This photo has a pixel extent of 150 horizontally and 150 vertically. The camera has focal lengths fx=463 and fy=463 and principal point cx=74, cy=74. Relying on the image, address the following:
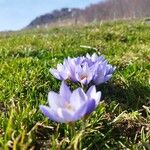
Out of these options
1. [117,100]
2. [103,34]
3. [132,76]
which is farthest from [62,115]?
[103,34]

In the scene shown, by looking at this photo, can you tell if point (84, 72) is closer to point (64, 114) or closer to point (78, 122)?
point (78, 122)

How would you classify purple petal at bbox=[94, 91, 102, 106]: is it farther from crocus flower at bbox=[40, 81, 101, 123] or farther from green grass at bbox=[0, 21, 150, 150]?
green grass at bbox=[0, 21, 150, 150]

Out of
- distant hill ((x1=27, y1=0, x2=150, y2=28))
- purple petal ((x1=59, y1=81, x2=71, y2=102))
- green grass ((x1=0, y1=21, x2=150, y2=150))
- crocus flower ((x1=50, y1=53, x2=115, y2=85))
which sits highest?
purple petal ((x1=59, y1=81, x2=71, y2=102))

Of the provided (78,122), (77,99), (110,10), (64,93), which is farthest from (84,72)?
(110,10)

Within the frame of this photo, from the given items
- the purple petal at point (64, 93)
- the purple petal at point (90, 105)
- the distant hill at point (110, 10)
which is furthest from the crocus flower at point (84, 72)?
the distant hill at point (110, 10)

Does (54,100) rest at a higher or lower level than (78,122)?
higher

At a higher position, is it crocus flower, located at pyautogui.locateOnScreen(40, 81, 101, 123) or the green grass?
crocus flower, located at pyautogui.locateOnScreen(40, 81, 101, 123)

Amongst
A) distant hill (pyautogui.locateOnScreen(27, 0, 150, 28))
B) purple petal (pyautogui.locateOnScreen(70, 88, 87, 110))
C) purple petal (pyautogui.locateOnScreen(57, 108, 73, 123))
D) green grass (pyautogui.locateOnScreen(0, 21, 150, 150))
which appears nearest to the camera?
purple petal (pyautogui.locateOnScreen(57, 108, 73, 123))

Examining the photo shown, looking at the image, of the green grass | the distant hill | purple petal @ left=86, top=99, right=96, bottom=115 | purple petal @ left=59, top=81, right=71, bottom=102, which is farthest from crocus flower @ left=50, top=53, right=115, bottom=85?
the distant hill

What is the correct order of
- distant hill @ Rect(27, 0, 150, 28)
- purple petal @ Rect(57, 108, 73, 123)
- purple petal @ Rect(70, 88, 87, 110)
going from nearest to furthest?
purple petal @ Rect(57, 108, 73, 123)
purple petal @ Rect(70, 88, 87, 110)
distant hill @ Rect(27, 0, 150, 28)
